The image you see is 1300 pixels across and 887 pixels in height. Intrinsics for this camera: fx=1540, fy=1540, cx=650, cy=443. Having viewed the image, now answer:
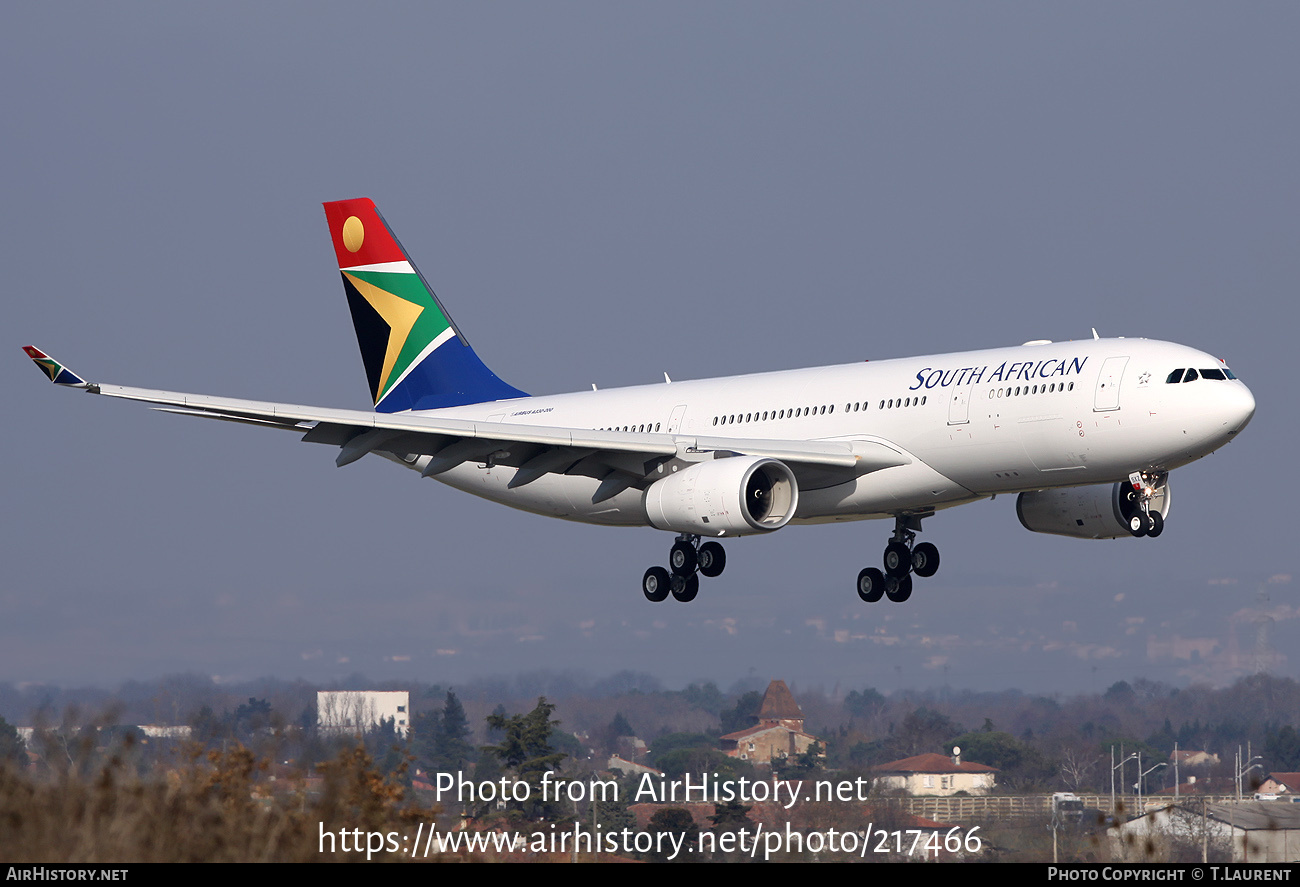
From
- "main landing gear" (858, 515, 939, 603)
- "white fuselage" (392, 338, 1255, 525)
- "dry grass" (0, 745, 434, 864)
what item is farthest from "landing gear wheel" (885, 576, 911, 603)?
"dry grass" (0, 745, 434, 864)

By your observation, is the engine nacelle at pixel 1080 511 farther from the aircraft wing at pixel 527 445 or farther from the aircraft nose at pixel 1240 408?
the aircraft wing at pixel 527 445

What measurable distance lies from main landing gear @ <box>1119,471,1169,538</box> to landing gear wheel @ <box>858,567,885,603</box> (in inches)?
272

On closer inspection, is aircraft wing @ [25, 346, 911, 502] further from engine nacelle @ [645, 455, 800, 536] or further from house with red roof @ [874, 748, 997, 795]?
house with red roof @ [874, 748, 997, 795]

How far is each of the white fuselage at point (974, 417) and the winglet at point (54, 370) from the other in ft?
43.2

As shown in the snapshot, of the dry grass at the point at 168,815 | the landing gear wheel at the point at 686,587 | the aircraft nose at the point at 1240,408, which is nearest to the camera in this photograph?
the dry grass at the point at 168,815

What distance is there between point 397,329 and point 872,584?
16713mm

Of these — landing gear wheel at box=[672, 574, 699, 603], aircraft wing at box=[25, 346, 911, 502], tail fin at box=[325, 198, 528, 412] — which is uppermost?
tail fin at box=[325, 198, 528, 412]

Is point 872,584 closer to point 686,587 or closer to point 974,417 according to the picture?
point 686,587

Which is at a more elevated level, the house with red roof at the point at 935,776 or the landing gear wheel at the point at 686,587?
the landing gear wheel at the point at 686,587

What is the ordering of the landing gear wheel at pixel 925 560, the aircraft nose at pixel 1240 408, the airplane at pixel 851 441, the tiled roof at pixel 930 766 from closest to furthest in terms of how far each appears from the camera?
the aircraft nose at pixel 1240 408 → the airplane at pixel 851 441 → the landing gear wheel at pixel 925 560 → the tiled roof at pixel 930 766

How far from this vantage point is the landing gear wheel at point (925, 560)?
39688mm

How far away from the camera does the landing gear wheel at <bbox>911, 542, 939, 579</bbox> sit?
39.7m

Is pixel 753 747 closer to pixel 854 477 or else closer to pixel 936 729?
pixel 936 729

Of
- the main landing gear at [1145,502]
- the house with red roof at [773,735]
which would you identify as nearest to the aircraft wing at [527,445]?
the main landing gear at [1145,502]
